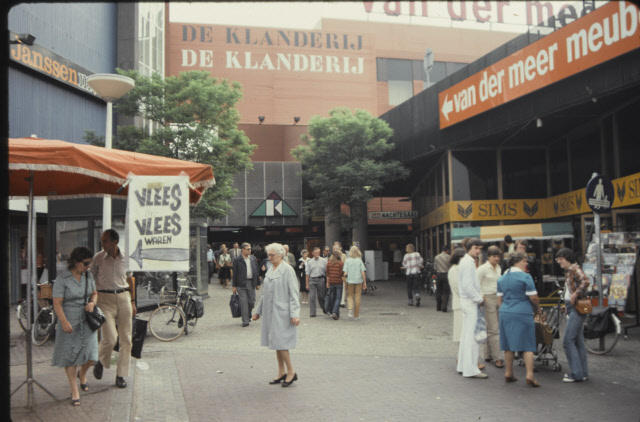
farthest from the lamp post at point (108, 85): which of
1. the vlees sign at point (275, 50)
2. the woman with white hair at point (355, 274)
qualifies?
the vlees sign at point (275, 50)

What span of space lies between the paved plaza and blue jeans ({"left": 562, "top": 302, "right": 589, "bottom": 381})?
0.19m

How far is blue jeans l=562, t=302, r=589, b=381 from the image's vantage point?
7504 mm

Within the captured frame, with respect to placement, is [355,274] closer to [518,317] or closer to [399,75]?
[518,317]

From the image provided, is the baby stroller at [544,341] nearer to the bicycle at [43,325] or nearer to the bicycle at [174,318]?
the bicycle at [174,318]

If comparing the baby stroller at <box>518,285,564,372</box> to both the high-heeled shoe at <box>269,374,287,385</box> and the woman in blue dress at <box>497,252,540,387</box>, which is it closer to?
the woman in blue dress at <box>497,252,540,387</box>

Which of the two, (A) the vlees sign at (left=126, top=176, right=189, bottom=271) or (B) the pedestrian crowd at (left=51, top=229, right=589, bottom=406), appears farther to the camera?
(B) the pedestrian crowd at (left=51, top=229, right=589, bottom=406)

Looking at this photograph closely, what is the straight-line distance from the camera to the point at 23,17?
18.7 m

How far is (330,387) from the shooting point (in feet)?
24.3

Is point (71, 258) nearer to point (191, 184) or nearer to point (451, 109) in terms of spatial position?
point (191, 184)

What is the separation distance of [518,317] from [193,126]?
49.8 feet

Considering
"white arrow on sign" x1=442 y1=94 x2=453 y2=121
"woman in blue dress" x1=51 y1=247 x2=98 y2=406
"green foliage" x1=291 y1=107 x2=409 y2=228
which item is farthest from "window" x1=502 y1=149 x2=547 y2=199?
"woman in blue dress" x1=51 y1=247 x2=98 y2=406

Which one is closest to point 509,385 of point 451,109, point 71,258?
point 71,258

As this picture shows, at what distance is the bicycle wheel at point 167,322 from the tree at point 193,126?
9.07 meters

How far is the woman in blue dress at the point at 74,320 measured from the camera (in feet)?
20.8
